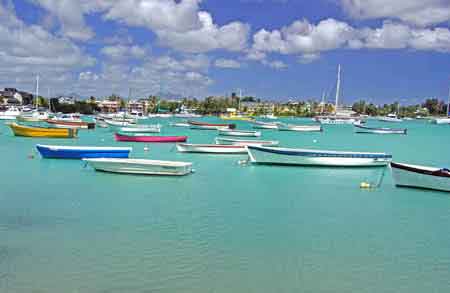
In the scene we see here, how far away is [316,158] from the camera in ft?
96.8

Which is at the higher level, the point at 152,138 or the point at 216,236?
the point at 152,138

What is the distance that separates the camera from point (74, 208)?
16688 mm

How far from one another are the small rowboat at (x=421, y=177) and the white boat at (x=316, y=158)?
279 inches

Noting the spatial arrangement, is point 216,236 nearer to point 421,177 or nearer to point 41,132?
point 421,177

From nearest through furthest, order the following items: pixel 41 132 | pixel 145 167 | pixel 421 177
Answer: pixel 421 177, pixel 145 167, pixel 41 132

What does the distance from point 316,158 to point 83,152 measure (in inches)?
627

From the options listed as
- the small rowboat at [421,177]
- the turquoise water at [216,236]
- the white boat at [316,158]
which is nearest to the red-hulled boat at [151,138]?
the white boat at [316,158]

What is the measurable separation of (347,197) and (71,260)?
43.7 feet

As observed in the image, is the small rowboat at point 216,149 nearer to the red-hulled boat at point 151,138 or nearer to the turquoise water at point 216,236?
the red-hulled boat at point 151,138

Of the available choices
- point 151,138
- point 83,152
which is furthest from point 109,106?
point 83,152

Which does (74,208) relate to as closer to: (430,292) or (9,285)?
(9,285)

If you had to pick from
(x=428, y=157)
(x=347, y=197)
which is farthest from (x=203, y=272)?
(x=428, y=157)

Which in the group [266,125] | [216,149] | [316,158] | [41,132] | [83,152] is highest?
[266,125]

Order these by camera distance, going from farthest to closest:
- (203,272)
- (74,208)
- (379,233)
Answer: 1. (74,208)
2. (379,233)
3. (203,272)
